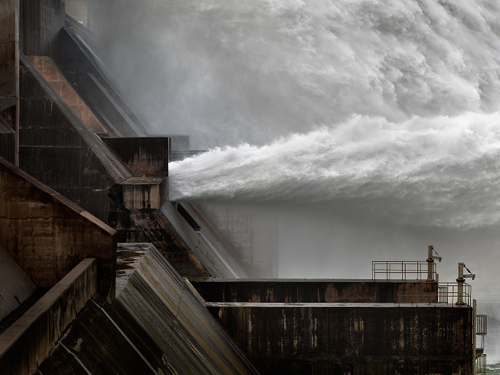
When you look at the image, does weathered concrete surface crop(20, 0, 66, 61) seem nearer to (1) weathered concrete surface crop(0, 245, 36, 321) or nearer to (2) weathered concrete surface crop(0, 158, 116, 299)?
(2) weathered concrete surface crop(0, 158, 116, 299)

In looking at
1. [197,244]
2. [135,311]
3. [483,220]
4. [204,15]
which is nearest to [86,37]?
[204,15]

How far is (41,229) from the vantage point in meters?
7.17

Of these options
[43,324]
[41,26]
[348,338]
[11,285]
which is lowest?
[348,338]

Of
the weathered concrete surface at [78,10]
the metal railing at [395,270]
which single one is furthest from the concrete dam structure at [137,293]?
the weathered concrete surface at [78,10]

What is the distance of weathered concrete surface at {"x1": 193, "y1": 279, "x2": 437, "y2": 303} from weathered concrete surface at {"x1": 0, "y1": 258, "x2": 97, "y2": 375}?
7.45 metres

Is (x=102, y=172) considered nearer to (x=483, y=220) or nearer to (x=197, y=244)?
(x=197, y=244)

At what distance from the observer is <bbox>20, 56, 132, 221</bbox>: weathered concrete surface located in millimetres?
13844

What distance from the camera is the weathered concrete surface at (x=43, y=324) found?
437 centimetres

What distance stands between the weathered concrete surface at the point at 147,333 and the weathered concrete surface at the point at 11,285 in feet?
1.92

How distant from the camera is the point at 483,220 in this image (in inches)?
781

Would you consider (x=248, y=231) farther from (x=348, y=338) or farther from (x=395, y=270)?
(x=395, y=270)

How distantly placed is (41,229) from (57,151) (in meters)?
7.11

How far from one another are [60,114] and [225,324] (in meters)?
5.67

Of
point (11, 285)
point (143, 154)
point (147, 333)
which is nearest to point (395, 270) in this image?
point (143, 154)
